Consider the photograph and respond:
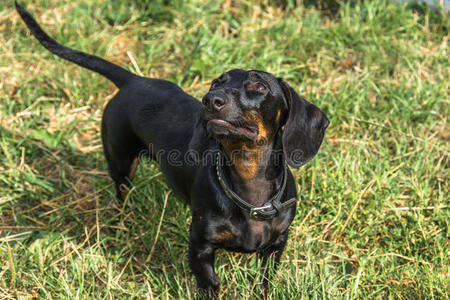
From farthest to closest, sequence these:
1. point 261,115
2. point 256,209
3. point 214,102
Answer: point 256,209 < point 261,115 < point 214,102

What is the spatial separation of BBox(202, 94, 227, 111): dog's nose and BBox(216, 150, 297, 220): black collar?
44 cm

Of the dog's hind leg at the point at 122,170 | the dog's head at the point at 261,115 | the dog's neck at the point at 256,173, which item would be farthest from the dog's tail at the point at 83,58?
the dog's neck at the point at 256,173

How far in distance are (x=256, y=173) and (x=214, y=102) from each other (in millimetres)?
540

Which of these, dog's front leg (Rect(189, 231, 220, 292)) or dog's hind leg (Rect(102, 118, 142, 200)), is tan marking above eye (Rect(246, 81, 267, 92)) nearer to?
dog's front leg (Rect(189, 231, 220, 292))

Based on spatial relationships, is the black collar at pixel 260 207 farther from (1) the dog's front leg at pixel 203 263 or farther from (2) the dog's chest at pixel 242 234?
(1) the dog's front leg at pixel 203 263

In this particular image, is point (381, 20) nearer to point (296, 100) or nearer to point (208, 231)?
point (296, 100)

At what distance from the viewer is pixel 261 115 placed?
8.48 feet

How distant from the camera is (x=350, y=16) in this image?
5340 mm

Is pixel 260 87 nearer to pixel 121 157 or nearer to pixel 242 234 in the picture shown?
pixel 242 234

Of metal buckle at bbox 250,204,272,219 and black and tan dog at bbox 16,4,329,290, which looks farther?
metal buckle at bbox 250,204,272,219

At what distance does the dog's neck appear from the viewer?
8.98 ft

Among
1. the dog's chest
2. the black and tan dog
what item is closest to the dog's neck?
the black and tan dog

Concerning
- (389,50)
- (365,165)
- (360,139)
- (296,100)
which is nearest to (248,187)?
(296,100)

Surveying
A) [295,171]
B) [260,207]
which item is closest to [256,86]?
[260,207]
